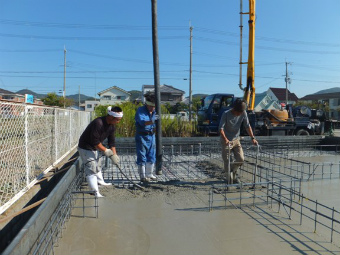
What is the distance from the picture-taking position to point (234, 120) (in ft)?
14.2

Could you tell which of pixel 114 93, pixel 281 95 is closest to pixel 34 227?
pixel 114 93

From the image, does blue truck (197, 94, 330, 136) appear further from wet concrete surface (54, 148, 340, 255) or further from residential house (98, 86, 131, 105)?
residential house (98, 86, 131, 105)

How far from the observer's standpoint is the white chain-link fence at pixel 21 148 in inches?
112

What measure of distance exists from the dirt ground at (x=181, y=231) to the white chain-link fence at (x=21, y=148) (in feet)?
2.57

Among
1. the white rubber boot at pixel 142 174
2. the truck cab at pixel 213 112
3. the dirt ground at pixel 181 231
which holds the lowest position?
the dirt ground at pixel 181 231

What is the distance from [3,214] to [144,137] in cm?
231

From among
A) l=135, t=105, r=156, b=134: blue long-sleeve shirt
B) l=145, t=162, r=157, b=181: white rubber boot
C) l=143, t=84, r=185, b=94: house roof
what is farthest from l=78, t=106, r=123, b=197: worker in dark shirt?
l=143, t=84, r=185, b=94: house roof

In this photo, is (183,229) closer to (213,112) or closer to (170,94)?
(213,112)

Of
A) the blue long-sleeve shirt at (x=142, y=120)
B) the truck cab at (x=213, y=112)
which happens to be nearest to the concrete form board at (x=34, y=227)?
the blue long-sleeve shirt at (x=142, y=120)

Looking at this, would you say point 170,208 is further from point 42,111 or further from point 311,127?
point 311,127

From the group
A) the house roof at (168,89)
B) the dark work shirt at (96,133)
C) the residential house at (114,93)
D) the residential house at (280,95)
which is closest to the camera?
the dark work shirt at (96,133)

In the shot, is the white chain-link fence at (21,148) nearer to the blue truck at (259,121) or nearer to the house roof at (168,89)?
the blue truck at (259,121)

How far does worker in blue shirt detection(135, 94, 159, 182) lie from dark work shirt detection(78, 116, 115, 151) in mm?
599

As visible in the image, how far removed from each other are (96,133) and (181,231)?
1.74 m
